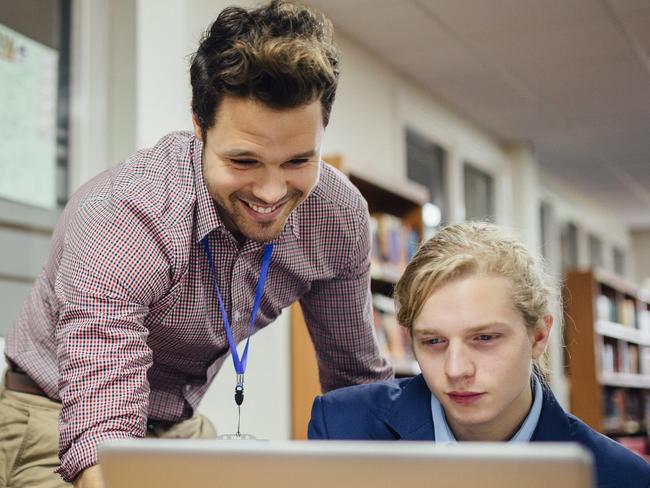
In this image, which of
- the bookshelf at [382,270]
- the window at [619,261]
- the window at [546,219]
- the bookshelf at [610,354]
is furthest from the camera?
the window at [619,261]

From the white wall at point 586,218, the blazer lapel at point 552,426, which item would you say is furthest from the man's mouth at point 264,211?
the white wall at point 586,218

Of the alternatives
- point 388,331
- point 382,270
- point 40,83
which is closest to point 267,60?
point 40,83

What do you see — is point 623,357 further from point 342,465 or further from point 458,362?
point 342,465

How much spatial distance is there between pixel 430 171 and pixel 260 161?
424cm

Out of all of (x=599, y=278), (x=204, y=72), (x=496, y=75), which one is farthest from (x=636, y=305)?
(x=204, y=72)

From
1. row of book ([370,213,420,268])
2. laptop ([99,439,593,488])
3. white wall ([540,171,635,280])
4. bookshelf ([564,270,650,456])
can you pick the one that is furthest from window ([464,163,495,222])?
laptop ([99,439,593,488])

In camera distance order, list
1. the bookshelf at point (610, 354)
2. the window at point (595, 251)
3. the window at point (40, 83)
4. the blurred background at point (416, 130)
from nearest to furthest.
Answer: the window at point (40, 83) → the blurred background at point (416, 130) → the bookshelf at point (610, 354) → the window at point (595, 251)

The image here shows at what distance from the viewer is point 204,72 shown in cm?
144

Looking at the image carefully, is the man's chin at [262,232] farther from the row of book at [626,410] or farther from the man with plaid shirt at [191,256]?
the row of book at [626,410]

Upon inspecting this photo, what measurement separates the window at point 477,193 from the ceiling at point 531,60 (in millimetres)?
326

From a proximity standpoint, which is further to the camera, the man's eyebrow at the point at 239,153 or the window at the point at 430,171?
the window at the point at 430,171

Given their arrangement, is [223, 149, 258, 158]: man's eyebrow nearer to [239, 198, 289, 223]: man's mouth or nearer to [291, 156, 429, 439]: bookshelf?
[239, 198, 289, 223]: man's mouth

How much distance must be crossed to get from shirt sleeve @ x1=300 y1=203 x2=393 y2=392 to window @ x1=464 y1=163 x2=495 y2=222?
4.20 m

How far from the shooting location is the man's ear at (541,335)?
59.4 inches
